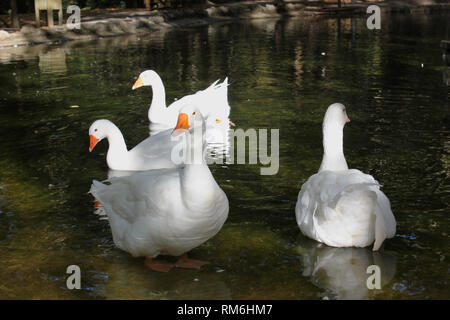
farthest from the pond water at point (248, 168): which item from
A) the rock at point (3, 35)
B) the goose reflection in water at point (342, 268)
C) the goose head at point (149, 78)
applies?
the rock at point (3, 35)

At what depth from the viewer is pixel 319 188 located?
178 inches

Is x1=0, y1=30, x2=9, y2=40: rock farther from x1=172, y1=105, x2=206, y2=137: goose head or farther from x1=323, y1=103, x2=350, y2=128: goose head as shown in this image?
x1=172, y1=105, x2=206, y2=137: goose head

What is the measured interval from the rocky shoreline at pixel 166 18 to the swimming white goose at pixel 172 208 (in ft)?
48.5

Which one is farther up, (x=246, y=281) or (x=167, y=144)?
(x=167, y=144)

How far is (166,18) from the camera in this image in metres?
23.6

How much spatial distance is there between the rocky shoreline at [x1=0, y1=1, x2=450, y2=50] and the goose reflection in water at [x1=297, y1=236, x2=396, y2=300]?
50.4 ft

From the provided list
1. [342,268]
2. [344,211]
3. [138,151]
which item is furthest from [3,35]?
[342,268]

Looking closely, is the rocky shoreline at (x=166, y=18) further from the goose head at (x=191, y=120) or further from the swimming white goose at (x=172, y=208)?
the goose head at (x=191, y=120)

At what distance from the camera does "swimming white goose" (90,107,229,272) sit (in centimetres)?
395

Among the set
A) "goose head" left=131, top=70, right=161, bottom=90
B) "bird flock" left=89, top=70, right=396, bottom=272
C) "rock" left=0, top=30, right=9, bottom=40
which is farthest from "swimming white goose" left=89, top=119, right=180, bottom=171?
"rock" left=0, top=30, right=9, bottom=40

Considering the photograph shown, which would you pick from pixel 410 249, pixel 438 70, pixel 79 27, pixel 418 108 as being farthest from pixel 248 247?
pixel 79 27
